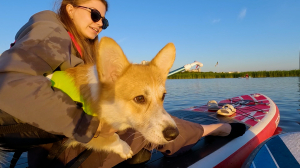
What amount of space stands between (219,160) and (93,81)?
204cm

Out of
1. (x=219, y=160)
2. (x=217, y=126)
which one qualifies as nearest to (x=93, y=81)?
(x=219, y=160)

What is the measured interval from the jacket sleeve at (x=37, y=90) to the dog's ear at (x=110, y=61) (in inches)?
13.7

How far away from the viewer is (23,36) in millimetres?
1408

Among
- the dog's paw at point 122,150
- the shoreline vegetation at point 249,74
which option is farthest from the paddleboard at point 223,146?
the shoreline vegetation at point 249,74

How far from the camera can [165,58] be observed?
86.8 inches

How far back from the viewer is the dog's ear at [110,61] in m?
1.52

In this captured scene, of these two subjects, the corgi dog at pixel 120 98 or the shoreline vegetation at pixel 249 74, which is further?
the shoreline vegetation at pixel 249 74

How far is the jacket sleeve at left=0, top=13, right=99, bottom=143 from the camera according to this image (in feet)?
3.71

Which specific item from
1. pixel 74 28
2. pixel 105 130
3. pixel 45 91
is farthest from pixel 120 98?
pixel 74 28

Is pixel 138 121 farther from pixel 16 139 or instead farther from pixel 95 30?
pixel 95 30

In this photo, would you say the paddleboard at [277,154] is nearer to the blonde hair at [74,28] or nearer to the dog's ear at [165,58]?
the dog's ear at [165,58]

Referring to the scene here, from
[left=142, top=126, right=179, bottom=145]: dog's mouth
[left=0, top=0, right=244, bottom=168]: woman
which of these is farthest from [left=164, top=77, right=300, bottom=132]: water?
[left=0, top=0, right=244, bottom=168]: woman

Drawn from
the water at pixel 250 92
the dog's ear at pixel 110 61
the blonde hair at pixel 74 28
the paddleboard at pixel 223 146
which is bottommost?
the water at pixel 250 92

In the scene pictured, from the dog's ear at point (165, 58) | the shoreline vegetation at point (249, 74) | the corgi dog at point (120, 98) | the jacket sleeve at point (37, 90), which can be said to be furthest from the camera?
the shoreline vegetation at point (249, 74)
